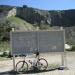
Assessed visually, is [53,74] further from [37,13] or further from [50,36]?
[37,13]

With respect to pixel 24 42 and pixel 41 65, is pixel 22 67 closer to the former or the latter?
pixel 41 65

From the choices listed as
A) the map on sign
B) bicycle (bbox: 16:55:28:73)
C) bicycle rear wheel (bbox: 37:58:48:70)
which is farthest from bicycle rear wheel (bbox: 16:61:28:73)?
bicycle rear wheel (bbox: 37:58:48:70)

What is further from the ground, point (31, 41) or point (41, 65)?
point (31, 41)

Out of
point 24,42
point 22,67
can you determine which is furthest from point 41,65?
point 24,42

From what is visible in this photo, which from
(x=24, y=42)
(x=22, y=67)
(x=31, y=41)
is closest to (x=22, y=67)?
(x=22, y=67)

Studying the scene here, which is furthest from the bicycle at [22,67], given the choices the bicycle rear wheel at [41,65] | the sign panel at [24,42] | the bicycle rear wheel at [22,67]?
the bicycle rear wheel at [41,65]

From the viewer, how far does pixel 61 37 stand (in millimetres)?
15602

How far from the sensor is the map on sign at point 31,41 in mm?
15375

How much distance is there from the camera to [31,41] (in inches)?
606

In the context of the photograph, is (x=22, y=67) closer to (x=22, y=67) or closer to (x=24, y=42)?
(x=22, y=67)

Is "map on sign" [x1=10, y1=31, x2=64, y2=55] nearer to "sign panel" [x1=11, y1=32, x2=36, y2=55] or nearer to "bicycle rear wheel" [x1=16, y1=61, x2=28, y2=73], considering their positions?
"sign panel" [x1=11, y1=32, x2=36, y2=55]

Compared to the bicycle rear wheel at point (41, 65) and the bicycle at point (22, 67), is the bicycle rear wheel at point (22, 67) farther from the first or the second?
the bicycle rear wheel at point (41, 65)

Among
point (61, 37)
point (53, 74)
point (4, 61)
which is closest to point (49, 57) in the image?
point (4, 61)

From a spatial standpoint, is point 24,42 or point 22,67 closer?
point 22,67
